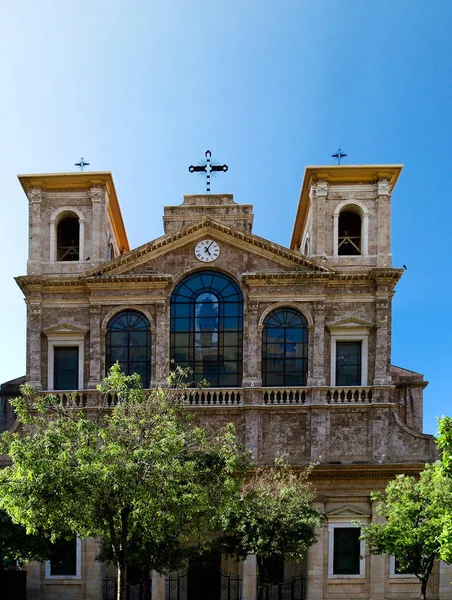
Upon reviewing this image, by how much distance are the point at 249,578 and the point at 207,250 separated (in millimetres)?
14342

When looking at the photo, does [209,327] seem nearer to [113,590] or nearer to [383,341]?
[383,341]

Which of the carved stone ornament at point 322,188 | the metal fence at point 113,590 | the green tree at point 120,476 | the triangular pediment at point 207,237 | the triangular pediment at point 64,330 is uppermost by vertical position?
the carved stone ornament at point 322,188

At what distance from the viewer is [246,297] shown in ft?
102

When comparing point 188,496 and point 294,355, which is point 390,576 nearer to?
point 294,355

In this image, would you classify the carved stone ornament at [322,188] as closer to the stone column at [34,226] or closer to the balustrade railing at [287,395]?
the balustrade railing at [287,395]

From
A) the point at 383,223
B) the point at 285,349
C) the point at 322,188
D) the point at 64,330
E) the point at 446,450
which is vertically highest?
the point at 322,188

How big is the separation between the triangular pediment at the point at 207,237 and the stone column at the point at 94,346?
1734 mm

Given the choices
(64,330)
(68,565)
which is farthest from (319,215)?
(68,565)

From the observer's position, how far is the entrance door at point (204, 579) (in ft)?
97.4

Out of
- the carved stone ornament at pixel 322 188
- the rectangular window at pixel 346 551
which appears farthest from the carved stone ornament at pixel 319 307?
the rectangular window at pixel 346 551

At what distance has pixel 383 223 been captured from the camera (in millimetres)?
31922

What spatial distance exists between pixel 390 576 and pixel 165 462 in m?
15.4

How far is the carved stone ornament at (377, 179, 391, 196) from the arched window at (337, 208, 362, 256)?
174 cm

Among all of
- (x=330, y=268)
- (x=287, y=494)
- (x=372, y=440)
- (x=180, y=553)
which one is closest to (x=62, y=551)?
(x=180, y=553)
